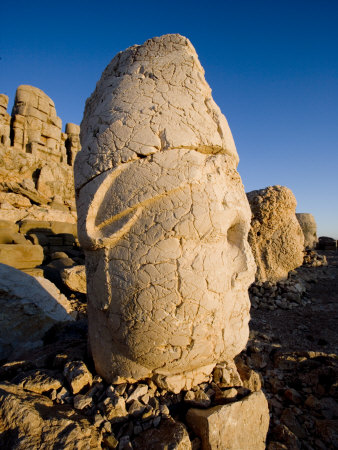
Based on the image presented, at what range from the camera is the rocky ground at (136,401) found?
3.73 feet

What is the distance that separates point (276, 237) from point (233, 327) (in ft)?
16.2

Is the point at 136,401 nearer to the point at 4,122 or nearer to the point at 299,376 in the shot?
the point at 299,376

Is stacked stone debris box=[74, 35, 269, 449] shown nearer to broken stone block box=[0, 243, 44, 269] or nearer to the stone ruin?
broken stone block box=[0, 243, 44, 269]

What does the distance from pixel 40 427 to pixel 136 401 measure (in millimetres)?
481

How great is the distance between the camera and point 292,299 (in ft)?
17.3

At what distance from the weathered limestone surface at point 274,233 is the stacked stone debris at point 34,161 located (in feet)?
29.8

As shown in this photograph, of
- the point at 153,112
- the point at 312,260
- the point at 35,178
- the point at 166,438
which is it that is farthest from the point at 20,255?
the point at 35,178

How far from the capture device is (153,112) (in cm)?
150

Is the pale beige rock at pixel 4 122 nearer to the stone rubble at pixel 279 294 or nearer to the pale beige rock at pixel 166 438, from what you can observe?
the stone rubble at pixel 279 294

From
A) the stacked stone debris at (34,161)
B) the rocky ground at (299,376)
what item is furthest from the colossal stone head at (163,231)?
the stacked stone debris at (34,161)

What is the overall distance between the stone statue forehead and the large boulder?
5.88ft

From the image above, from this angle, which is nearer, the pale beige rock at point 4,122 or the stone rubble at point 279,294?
the stone rubble at point 279,294

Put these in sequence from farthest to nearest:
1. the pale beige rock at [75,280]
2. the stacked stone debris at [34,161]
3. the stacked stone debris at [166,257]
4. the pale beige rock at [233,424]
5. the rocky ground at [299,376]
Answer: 1. the stacked stone debris at [34,161]
2. the pale beige rock at [75,280]
3. the rocky ground at [299,376]
4. the stacked stone debris at [166,257]
5. the pale beige rock at [233,424]

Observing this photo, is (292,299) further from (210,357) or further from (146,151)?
(146,151)
